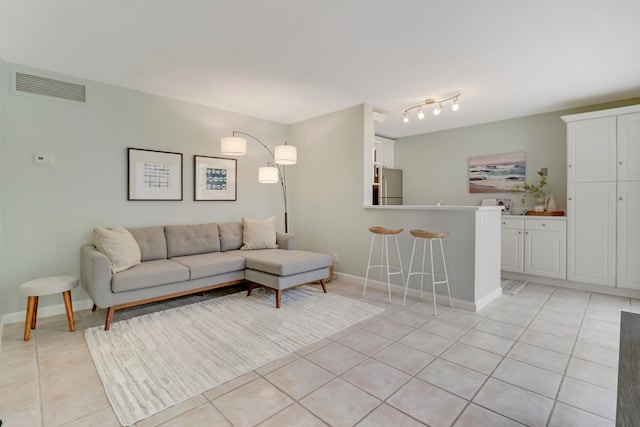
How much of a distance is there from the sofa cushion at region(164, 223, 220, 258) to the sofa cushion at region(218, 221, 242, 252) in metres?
0.07

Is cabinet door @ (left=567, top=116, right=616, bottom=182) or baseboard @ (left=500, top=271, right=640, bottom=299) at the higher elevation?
cabinet door @ (left=567, top=116, right=616, bottom=182)

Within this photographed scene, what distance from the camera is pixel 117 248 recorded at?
3074 mm

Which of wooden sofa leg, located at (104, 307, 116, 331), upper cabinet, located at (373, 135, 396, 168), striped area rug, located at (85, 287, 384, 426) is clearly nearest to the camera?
striped area rug, located at (85, 287, 384, 426)

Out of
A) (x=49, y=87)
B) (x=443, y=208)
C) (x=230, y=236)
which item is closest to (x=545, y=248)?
(x=443, y=208)

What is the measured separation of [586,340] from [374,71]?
124 inches

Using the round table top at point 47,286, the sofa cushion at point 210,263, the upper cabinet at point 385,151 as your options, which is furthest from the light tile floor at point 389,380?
the upper cabinet at point 385,151

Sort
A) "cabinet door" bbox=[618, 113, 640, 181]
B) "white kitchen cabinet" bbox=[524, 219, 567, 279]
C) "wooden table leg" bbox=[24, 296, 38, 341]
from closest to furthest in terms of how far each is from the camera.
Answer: "wooden table leg" bbox=[24, 296, 38, 341] < "cabinet door" bbox=[618, 113, 640, 181] < "white kitchen cabinet" bbox=[524, 219, 567, 279]

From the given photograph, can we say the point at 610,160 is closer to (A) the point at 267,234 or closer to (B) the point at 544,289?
(B) the point at 544,289

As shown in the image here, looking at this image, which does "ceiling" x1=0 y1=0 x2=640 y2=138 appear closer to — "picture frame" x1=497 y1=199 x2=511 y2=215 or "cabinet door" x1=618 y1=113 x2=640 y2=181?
"cabinet door" x1=618 y1=113 x2=640 y2=181

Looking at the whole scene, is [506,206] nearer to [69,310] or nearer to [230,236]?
[230,236]

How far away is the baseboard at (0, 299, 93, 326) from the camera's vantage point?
3.00 meters

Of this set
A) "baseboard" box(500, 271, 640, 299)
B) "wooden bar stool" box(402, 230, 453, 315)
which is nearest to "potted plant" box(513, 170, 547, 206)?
"baseboard" box(500, 271, 640, 299)

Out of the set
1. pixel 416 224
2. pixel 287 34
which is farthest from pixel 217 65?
pixel 416 224

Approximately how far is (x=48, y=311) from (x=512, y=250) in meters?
5.93
